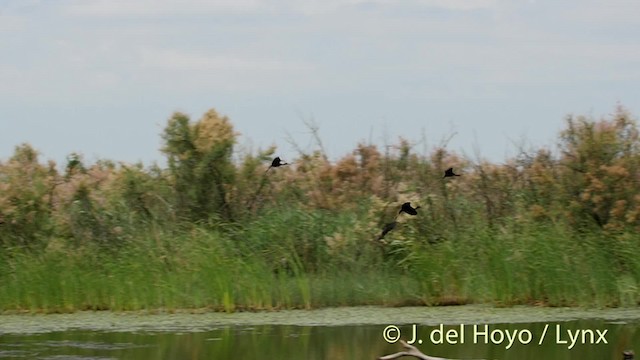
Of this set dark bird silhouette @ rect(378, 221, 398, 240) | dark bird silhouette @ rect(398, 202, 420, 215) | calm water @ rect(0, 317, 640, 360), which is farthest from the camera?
dark bird silhouette @ rect(378, 221, 398, 240)

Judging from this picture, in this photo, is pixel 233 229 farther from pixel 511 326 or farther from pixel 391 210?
pixel 511 326

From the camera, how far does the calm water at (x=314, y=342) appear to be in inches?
582

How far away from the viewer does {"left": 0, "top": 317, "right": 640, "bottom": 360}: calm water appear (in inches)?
582

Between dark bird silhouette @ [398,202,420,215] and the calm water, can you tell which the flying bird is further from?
the calm water

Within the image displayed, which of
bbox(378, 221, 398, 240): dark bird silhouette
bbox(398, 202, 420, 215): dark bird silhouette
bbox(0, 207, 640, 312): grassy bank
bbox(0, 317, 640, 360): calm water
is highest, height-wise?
bbox(398, 202, 420, 215): dark bird silhouette

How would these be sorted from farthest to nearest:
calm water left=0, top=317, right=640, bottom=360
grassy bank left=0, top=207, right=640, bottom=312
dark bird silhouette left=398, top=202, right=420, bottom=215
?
dark bird silhouette left=398, top=202, right=420, bottom=215
grassy bank left=0, top=207, right=640, bottom=312
calm water left=0, top=317, right=640, bottom=360

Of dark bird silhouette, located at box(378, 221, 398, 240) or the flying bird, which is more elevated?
the flying bird

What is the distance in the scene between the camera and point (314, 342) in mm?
15844

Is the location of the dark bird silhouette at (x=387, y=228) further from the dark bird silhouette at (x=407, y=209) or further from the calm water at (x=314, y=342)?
the calm water at (x=314, y=342)

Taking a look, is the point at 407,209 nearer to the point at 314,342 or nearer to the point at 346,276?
the point at 346,276

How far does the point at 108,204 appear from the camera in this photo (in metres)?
22.2

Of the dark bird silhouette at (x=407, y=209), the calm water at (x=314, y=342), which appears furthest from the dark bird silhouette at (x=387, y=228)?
the calm water at (x=314, y=342)

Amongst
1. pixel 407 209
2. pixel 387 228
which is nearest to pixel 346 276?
pixel 387 228

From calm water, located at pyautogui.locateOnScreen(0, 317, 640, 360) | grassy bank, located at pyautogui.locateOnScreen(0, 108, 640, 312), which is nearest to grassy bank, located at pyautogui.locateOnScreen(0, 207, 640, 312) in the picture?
grassy bank, located at pyautogui.locateOnScreen(0, 108, 640, 312)
